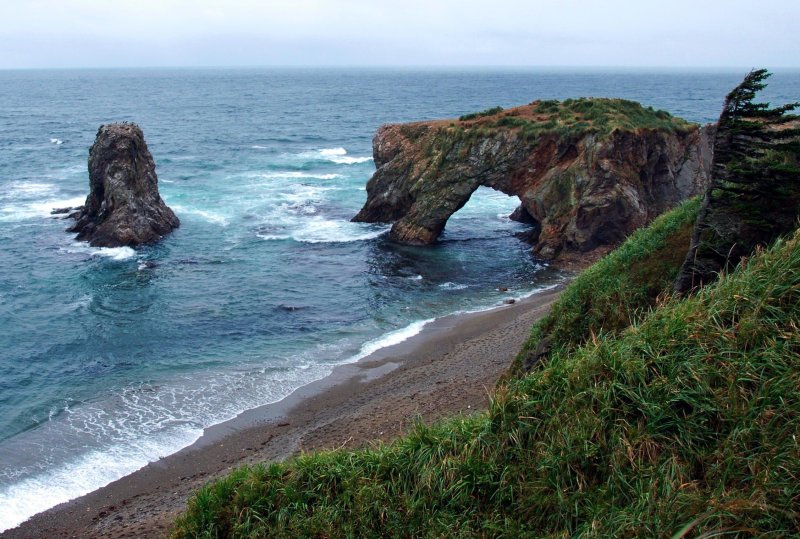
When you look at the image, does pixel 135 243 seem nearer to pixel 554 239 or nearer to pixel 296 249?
pixel 296 249

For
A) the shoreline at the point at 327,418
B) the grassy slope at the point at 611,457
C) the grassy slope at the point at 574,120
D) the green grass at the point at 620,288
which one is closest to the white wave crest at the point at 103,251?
the shoreline at the point at 327,418

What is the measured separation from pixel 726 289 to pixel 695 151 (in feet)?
115

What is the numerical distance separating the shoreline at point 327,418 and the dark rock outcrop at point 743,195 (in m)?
6.45

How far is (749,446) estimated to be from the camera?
1027 cm

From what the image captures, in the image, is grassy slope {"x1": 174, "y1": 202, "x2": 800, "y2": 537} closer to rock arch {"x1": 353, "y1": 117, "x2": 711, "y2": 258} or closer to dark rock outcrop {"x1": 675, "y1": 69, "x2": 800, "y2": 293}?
dark rock outcrop {"x1": 675, "y1": 69, "x2": 800, "y2": 293}

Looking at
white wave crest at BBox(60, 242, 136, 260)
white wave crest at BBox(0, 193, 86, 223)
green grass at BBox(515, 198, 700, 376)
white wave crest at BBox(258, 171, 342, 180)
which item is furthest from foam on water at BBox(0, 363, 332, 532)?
white wave crest at BBox(258, 171, 342, 180)

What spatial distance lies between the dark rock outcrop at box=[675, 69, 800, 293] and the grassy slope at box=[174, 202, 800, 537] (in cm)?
275

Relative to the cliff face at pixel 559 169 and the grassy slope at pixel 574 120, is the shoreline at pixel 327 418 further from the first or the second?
the grassy slope at pixel 574 120

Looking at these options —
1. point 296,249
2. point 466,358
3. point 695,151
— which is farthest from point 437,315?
point 695,151

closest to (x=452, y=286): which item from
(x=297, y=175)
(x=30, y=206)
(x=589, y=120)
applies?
(x=589, y=120)

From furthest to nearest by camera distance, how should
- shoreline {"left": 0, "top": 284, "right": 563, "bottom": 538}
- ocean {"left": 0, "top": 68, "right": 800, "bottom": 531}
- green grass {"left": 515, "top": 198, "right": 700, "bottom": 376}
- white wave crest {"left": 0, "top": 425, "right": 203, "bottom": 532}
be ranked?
ocean {"left": 0, "top": 68, "right": 800, "bottom": 531}
white wave crest {"left": 0, "top": 425, "right": 203, "bottom": 532}
shoreline {"left": 0, "top": 284, "right": 563, "bottom": 538}
green grass {"left": 515, "top": 198, "right": 700, "bottom": 376}

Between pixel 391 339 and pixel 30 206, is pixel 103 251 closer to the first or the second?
pixel 30 206

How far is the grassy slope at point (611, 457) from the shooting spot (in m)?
9.97

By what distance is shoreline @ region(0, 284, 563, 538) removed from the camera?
18.9 m
